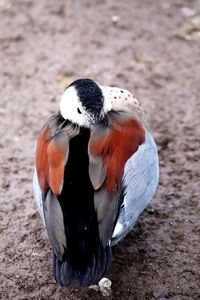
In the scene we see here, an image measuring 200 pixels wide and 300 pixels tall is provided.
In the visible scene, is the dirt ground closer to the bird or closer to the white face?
the bird

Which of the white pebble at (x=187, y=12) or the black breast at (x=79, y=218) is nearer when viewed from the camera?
the black breast at (x=79, y=218)

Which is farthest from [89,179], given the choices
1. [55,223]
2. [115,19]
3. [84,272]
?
[115,19]

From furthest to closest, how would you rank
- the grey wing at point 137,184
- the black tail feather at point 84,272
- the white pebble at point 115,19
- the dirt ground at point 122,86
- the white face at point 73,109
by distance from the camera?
the white pebble at point 115,19 → the dirt ground at point 122,86 → the white face at point 73,109 → the grey wing at point 137,184 → the black tail feather at point 84,272

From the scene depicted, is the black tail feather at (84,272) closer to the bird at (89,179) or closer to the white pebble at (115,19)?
the bird at (89,179)

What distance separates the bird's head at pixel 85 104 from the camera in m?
3.26

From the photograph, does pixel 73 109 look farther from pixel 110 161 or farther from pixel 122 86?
pixel 122 86

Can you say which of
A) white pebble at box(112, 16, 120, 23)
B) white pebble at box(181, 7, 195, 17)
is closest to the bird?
white pebble at box(112, 16, 120, 23)

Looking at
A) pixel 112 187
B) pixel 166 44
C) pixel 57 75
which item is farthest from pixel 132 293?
pixel 166 44

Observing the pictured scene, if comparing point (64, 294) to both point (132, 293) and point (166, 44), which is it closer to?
point (132, 293)

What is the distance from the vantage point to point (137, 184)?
10.6 feet

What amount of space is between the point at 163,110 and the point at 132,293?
60.0 inches

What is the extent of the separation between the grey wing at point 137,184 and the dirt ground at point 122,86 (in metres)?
0.31

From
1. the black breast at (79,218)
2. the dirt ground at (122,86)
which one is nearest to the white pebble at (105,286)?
the dirt ground at (122,86)

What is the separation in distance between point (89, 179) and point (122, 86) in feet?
5.56
